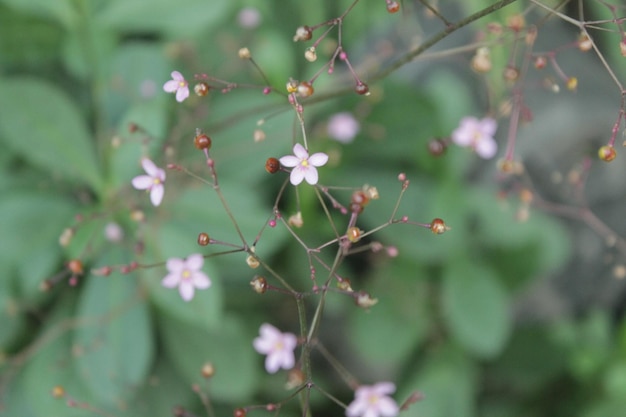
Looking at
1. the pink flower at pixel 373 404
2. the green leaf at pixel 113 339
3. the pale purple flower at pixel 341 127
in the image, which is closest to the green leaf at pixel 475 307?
the pale purple flower at pixel 341 127

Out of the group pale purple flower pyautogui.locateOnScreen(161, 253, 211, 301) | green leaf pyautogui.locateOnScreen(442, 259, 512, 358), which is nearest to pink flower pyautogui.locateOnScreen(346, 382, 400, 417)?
pale purple flower pyautogui.locateOnScreen(161, 253, 211, 301)

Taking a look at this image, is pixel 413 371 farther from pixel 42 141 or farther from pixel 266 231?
pixel 42 141

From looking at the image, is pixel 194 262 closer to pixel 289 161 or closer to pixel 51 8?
pixel 289 161

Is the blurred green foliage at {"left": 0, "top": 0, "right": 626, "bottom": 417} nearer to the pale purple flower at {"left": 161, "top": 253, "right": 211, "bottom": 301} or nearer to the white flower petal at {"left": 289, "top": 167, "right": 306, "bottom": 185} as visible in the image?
the pale purple flower at {"left": 161, "top": 253, "right": 211, "bottom": 301}

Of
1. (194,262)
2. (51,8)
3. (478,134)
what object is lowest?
(194,262)

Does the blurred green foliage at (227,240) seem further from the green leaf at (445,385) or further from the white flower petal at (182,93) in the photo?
the white flower petal at (182,93)

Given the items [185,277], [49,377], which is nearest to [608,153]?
[185,277]
